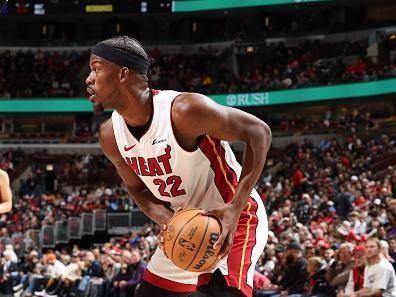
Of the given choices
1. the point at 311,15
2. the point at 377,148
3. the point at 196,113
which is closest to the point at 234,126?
the point at 196,113

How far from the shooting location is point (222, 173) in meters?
3.87

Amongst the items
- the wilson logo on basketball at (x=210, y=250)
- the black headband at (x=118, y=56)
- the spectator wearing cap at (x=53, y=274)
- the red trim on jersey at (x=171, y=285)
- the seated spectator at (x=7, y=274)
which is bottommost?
the seated spectator at (x=7, y=274)

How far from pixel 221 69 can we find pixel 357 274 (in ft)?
79.9

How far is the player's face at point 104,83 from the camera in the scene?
354 cm

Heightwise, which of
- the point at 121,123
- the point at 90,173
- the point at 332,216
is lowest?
the point at 90,173

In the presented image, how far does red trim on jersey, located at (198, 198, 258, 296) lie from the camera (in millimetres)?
3746

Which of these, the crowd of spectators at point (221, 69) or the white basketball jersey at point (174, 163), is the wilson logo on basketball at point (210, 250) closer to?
the white basketball jersey at point (174, 163)

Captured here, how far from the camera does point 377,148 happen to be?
21047 millimetres

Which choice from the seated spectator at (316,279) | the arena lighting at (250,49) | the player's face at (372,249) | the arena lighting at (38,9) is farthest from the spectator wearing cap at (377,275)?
the arena lighting at (38,9)

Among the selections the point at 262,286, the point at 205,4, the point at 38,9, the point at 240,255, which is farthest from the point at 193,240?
the point at 38,9

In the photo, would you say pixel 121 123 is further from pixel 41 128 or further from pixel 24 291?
pixel 41 128

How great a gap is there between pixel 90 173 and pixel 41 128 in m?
7.51

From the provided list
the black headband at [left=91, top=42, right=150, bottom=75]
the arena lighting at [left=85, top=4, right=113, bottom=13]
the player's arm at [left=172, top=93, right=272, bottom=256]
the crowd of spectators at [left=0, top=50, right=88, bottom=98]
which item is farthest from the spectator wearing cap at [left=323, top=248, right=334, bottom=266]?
the arena lighting at [left=85, top=4, right=113, bottom=13]

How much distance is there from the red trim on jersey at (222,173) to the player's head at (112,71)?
537mm
